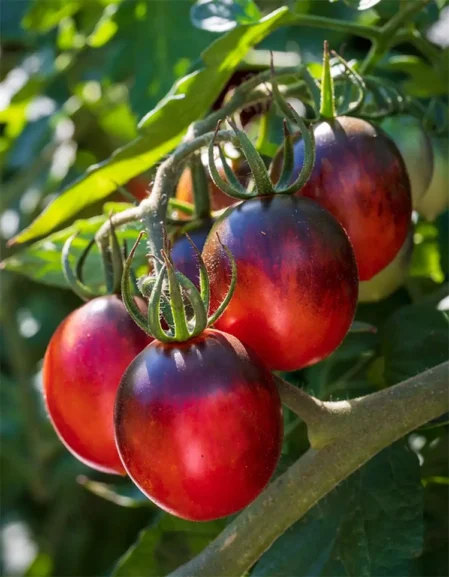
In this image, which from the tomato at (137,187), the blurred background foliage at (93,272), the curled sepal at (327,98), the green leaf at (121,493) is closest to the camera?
the curled sepal at (327,98)

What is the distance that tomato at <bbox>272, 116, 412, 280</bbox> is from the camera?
65cm

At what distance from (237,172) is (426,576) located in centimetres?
41

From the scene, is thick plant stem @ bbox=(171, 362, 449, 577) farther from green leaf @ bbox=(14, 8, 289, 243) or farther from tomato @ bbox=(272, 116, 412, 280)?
green leaf @ bbox=(14, 8, 289, 243)

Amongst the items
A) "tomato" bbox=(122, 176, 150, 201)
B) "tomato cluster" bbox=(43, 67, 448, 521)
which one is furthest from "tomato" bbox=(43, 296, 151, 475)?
"tomato" bbox=(122, 176, 150, 201)

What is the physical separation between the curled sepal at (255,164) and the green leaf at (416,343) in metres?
→ 0.29

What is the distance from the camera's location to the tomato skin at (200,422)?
0.53 metres

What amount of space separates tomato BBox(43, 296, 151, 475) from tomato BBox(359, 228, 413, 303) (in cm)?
27

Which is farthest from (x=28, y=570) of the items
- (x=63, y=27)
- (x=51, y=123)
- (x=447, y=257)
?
(x=447, y=257)

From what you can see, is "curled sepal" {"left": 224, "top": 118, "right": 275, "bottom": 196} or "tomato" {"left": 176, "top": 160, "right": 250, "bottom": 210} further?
"tomato" {"left": 176, "top": 160, "right": 250, "bottom": 210}

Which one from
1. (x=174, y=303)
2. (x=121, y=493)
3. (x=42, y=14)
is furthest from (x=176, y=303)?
(x=42, y=14)

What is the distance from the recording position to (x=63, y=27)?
1343 mm

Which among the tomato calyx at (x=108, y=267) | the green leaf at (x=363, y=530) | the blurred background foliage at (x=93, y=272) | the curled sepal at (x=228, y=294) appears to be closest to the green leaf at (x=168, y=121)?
the blurred background foliage at (x=93, y=272)

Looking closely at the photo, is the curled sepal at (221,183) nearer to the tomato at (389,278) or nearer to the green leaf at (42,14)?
the tomato at (389,278)

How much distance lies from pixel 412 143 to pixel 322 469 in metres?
0.30
